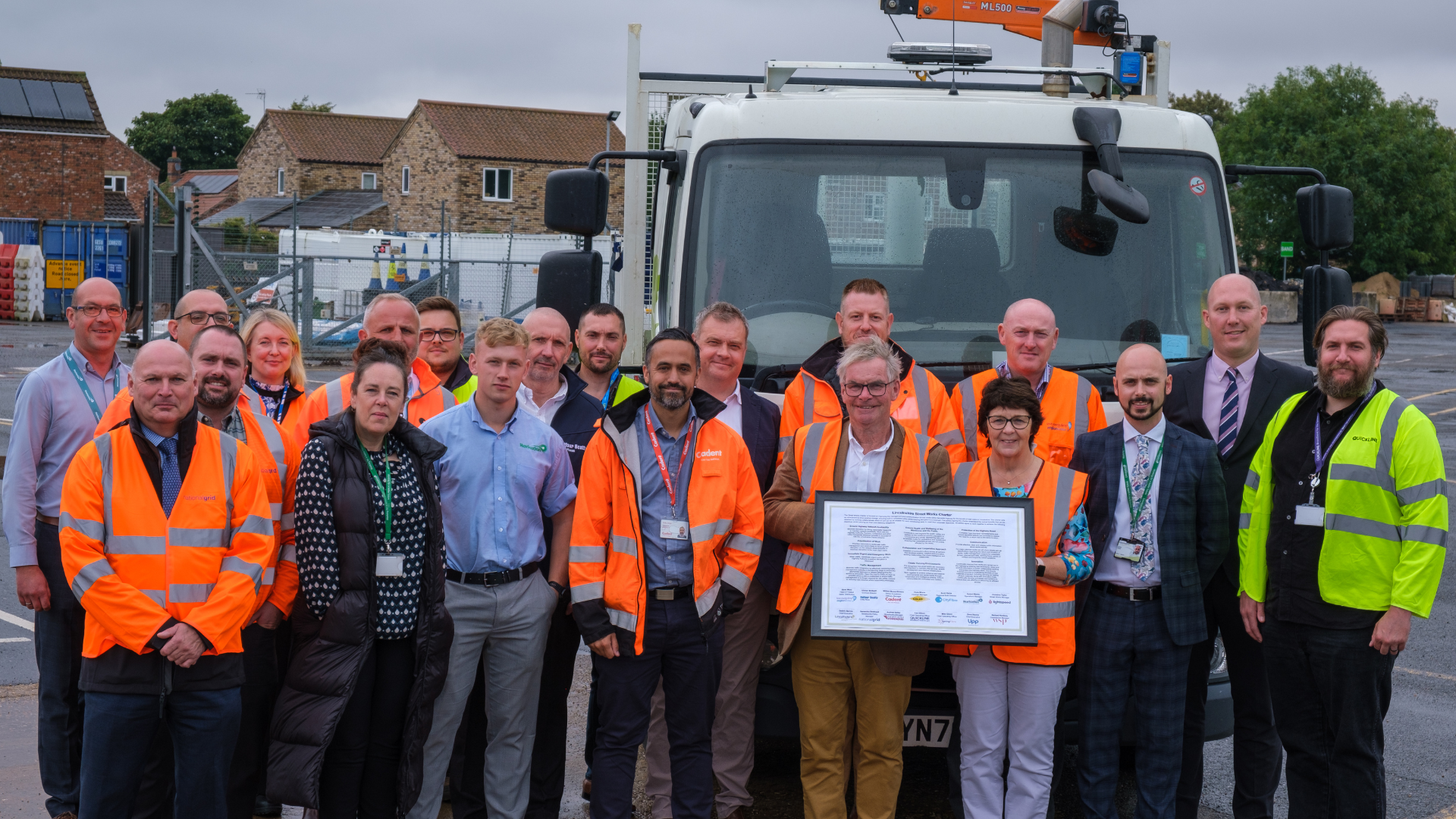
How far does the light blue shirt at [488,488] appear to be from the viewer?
177 inches

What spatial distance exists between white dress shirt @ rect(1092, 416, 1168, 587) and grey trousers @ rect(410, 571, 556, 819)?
6.57 feet

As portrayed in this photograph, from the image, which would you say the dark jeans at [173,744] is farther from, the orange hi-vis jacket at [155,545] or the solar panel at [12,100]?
the solar panel at [12,100]

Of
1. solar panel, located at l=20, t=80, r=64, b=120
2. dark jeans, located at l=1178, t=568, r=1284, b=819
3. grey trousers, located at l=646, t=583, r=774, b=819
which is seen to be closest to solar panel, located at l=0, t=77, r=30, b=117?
solar panel, located at l=20, t=80, r=64, b=120

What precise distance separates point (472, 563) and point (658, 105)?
3.41m

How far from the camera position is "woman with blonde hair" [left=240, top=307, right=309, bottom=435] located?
5004 millimetres

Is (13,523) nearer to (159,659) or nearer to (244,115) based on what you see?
(159,659)

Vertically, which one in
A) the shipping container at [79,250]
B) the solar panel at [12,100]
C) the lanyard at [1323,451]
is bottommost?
the lanyard at [1323,451]

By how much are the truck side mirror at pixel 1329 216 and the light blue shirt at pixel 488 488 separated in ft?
11.9

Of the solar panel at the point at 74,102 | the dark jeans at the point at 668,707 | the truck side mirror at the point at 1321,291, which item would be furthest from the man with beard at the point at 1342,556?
the solar panel at the point at 74,102

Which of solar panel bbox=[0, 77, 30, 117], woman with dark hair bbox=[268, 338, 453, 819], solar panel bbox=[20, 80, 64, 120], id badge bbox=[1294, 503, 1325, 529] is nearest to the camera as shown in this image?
woman with dark hair bbox=[268, 338, 453, 819]

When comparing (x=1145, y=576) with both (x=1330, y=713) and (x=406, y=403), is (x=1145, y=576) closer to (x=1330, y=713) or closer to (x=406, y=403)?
(x=1330, y=713)

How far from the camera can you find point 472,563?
4508 mm

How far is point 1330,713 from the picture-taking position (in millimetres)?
→ 4461

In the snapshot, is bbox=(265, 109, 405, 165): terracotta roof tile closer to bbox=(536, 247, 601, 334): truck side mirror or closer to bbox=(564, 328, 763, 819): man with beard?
bbox=(536, 247, 601, 334): truck side mirror
